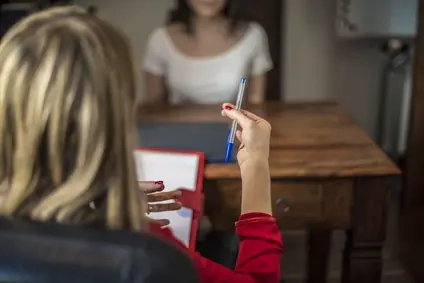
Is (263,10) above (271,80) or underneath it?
above

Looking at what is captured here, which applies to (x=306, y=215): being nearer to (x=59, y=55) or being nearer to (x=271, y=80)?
(x=59, y=55)

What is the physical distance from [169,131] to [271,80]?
4.84 feet

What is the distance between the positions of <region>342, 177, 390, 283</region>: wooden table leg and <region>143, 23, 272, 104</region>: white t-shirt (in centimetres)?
86

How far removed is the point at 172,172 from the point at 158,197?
156mm

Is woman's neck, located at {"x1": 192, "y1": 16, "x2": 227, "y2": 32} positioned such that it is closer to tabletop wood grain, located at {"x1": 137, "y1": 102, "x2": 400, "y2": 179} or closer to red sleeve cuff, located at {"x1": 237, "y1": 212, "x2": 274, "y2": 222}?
tabletop wood grain, located at {"x1": 137, "y1": 102, "x2": 400, "y2": 179}

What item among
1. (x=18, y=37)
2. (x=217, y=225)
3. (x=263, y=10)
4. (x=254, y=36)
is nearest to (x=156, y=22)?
(x=263, y=10)

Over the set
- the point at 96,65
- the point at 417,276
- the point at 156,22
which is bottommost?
the point at 417,276

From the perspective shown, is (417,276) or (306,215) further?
(417,276)

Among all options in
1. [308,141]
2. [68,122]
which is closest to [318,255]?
[308,141]

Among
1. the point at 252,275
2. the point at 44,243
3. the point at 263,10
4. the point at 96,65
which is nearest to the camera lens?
the point at 44,243

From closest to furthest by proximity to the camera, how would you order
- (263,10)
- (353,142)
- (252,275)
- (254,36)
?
(252,275), (353,142), (254,36), (263,10)

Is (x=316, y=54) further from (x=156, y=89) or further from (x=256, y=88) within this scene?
(x=156, y=89)

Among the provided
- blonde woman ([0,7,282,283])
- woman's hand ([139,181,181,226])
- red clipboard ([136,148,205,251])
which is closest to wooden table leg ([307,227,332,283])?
red clipboard ([136,148,205,251])

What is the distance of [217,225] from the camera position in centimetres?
154
